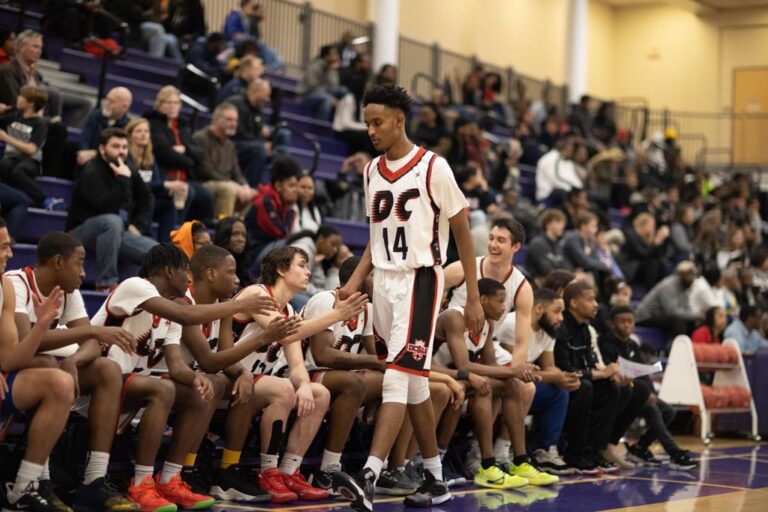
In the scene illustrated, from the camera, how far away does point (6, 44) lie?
9.58 m

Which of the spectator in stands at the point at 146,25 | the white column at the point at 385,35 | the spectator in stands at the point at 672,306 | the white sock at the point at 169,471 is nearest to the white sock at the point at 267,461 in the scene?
the white sock at the point at 169,471

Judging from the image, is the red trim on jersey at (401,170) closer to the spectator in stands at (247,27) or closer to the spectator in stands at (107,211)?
the spectator in stands at (107,211)

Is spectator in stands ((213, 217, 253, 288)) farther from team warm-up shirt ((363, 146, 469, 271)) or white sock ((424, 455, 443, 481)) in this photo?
white sock ((424, 455, 443, 481))

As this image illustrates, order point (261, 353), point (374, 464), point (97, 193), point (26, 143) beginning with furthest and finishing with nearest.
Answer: point (26, 143), point (97, 193), point (261, 353), point (374, 464)

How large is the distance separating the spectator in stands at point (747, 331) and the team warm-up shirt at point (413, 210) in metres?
6.80

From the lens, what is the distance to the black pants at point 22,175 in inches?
314

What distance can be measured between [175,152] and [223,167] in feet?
2.34

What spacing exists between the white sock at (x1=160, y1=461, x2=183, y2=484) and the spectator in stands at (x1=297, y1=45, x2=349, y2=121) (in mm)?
9245

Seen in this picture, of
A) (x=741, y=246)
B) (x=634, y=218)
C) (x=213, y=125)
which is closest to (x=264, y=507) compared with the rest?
(x=213, y=125)

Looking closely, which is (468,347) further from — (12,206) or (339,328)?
(12,206)

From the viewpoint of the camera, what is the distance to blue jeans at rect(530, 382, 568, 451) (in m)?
7.44

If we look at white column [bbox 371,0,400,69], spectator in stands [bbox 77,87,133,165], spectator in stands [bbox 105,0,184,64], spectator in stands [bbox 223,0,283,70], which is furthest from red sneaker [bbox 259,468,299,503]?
white column [bbox 371,0,400,69]

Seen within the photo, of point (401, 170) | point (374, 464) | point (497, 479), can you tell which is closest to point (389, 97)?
point (401, 170)

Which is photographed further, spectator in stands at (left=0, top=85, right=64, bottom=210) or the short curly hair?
spectator in stands at (left=0, top=85, right=64, bottom=210)
